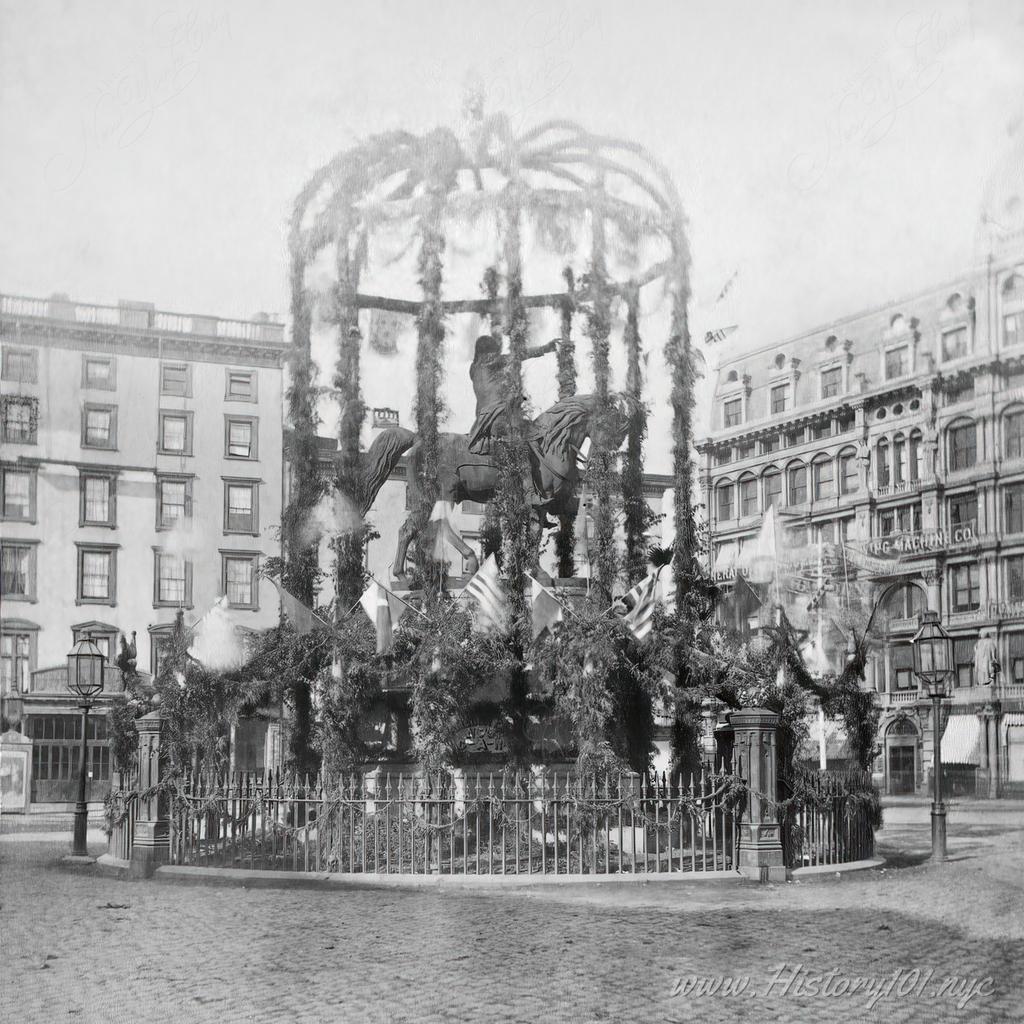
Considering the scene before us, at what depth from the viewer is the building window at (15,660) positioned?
1520cm

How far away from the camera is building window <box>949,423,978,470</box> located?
1534cm

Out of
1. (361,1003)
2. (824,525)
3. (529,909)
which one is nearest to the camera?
(361,1003)

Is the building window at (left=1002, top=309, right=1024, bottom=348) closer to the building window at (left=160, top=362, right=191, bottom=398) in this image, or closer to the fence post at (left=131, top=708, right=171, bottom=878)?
the building window at (left=160, top=362, right=191, bottom=398)

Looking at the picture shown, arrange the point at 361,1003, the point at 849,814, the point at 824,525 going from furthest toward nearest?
the point at 824,525, the point at 849,814, the point at 361,1003

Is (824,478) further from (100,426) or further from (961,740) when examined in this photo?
(961,740)

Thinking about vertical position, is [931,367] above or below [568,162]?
below

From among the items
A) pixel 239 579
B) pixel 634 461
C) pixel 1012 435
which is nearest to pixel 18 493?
pixel 239 579

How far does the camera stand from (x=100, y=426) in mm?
12820

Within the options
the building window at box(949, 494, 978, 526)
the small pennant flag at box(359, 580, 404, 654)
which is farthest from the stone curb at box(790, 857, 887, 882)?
the small pennant flag at box(359, 580, 404, 654)

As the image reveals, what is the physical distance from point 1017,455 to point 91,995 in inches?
397

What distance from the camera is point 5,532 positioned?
1262cm

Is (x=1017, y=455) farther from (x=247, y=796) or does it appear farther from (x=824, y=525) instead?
(x=247, y=796)

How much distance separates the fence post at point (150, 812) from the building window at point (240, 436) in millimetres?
2994

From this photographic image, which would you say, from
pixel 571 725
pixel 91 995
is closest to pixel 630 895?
pixel 571 725
